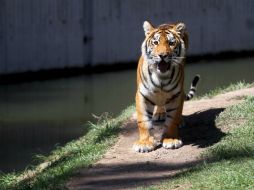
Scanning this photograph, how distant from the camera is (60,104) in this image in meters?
13.3

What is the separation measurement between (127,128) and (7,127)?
12.2 feet

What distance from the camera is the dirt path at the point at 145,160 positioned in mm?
6281

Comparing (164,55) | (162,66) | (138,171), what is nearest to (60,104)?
(162,66)

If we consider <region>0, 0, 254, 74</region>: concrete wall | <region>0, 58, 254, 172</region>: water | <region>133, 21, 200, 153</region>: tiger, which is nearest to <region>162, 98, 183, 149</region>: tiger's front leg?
<region>133, 21, 200, 153</region>: tiger

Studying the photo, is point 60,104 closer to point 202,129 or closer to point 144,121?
point 202,129

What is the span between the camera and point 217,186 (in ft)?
17.8

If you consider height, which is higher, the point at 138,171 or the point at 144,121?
the point at 144,121

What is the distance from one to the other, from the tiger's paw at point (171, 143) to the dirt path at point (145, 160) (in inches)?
1.8

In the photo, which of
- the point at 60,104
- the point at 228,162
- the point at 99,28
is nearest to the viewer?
the point at 228,162

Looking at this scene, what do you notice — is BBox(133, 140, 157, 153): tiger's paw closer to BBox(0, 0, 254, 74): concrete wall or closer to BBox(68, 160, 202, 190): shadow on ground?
BBox(68, 160, 202, 190): shadow on ground

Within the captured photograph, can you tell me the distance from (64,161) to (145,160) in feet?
3.57

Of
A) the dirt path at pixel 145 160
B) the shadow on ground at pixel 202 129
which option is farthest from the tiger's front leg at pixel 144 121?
the shadow on ground at pixel 202 129

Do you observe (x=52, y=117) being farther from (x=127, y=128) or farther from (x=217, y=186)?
(x=217, y=186)

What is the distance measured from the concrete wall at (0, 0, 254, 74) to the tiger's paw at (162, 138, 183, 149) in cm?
943
